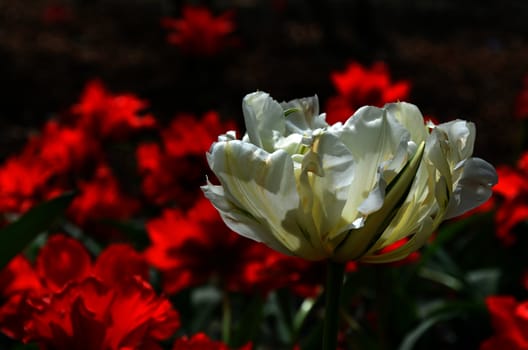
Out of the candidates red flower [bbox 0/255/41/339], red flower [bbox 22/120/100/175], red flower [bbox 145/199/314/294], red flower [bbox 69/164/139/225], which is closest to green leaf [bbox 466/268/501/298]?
red flower [bbox 145/199/314/294]

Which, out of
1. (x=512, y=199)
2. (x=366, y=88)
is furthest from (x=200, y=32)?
(x=512, y=199)

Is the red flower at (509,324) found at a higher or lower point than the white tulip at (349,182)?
lower

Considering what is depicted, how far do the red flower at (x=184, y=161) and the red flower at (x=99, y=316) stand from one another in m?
0.77

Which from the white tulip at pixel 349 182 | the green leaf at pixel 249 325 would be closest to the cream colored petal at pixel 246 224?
the white tulip at pixel 349 182

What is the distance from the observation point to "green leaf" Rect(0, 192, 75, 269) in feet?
3.43

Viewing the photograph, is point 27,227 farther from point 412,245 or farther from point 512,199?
point 512,199

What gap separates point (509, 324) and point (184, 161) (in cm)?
80

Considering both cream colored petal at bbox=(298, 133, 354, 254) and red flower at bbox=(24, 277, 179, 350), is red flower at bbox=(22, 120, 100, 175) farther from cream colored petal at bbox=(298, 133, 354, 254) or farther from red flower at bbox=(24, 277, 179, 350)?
cream colored petal at bbox=(298, 133, 354, 254)

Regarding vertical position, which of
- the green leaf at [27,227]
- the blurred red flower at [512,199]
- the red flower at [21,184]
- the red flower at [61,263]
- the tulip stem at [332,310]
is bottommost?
the blurred red flower at [512,199]

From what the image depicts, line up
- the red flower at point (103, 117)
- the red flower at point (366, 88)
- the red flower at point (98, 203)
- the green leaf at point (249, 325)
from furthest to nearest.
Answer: the red flower at point (366, 88) → the red flower at point (103, 117) → the red flower at point (98, 203) → the green leaf at point (249, 325)

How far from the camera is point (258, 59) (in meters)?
6.30

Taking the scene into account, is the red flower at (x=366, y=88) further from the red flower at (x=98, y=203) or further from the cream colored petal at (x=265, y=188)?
the cream colored petal at (x=265, y=188)

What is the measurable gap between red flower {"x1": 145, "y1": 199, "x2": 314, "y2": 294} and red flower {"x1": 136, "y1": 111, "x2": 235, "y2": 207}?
0.69 feet

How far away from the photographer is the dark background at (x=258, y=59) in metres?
4.57
